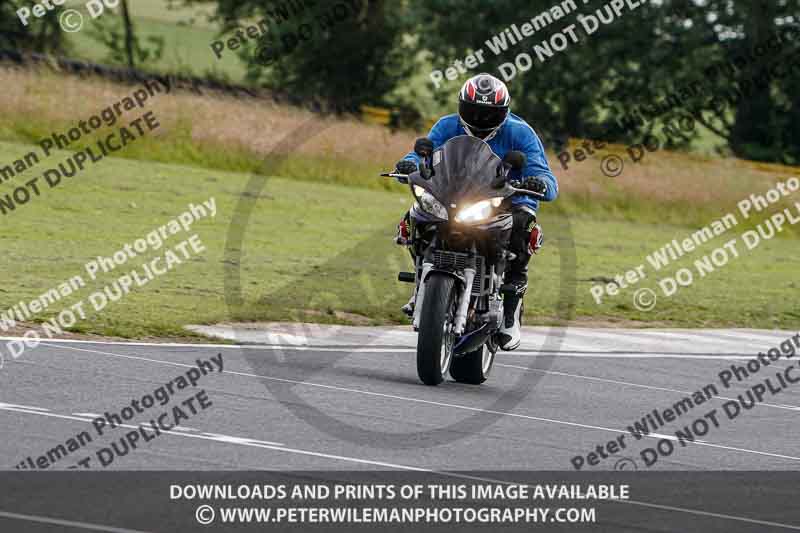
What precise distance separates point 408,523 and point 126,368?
4613 millimetres

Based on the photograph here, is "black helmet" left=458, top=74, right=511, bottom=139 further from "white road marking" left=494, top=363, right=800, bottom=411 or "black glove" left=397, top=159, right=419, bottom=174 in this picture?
"white road marking" left=494, top=363, right=800, bottom=411

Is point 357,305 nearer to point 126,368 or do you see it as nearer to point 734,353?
point 734,353

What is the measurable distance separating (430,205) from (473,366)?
149 cm

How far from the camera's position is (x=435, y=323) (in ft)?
35.2

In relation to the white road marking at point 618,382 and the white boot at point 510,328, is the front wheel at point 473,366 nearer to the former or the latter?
the white boot at point 510,328

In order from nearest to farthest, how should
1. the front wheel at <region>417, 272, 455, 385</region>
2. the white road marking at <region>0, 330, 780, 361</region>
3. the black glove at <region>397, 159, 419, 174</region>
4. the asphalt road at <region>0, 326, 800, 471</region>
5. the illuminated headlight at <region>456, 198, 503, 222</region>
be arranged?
the asphalt road at <region>0, 326, 800, 471</region>, the front wheel at <region>417, 272, 455, 385</region>, the illuminated headlight at <region>456, 198, 503, 222</region>, the black glove at <region>397, 159, 419, 174</region>, the white road marking at <region>0, 330, 780, 361</region>

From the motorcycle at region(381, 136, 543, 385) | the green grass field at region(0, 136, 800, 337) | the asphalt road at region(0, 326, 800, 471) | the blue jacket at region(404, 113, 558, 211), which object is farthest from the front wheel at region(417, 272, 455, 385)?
the green grass field at region(0, 136, 800, 337)

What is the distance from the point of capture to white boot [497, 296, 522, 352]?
12.0 m

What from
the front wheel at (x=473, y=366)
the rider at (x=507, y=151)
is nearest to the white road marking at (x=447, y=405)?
the front wheel at (x=473, y=366)

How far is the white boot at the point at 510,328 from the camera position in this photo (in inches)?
472

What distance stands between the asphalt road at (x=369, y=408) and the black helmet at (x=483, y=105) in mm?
1957

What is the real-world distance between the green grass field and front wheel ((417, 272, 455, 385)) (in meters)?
3.17

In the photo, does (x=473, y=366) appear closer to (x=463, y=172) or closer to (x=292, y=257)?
(x=463, y=172)

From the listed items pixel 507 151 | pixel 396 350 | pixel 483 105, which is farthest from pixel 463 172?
pixel 396 350
